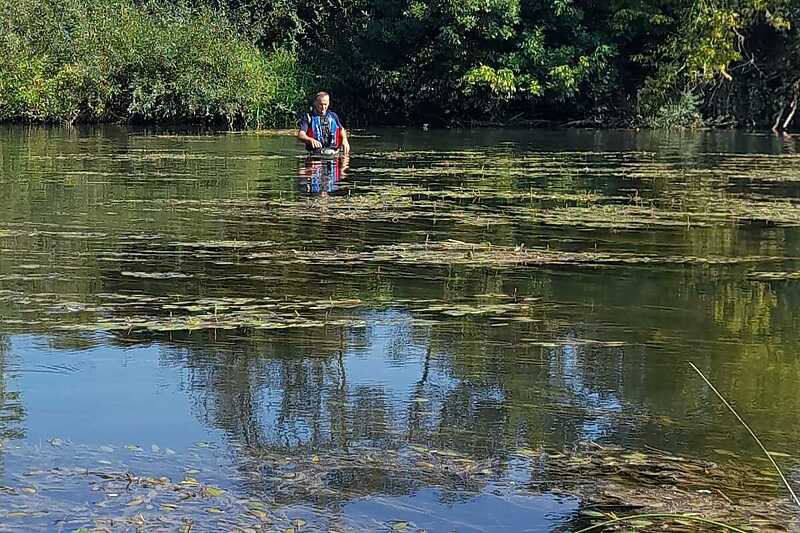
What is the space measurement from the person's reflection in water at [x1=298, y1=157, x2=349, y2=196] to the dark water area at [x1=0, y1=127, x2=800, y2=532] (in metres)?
1.37

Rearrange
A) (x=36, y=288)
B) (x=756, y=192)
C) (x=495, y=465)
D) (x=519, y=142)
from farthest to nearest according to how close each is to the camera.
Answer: (x=519, y=142), (x=756, y=192), (x=36, y=288), (x=495, y=465)

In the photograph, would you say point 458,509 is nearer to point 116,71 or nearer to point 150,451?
point 150,451

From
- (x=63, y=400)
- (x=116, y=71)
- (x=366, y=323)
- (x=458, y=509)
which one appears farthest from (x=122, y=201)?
(x=116, y=71)

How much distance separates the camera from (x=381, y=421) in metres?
4.54

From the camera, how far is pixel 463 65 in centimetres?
3209

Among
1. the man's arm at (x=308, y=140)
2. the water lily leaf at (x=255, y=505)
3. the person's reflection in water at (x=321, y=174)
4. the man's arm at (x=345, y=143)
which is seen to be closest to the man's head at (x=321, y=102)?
the man's arm at (x=308, y=140)

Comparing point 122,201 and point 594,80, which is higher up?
point 594,80

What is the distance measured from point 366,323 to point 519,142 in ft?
62.4

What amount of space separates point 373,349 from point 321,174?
9.74m

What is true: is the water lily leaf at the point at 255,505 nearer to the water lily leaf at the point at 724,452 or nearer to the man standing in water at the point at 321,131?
the water lily leaf at the point at 724,452

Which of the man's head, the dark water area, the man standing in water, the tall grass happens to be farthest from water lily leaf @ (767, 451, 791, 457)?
the tall grass

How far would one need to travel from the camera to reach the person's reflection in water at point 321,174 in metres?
13.2

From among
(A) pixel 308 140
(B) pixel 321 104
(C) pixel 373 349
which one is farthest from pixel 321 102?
(C) pixel 373 349

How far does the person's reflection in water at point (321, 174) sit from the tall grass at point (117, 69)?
14305 mm
